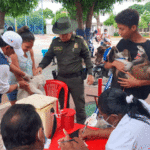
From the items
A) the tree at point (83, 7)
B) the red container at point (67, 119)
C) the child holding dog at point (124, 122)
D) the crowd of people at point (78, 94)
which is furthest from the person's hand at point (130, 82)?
the tree at point (83, 7)

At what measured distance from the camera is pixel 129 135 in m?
1.16

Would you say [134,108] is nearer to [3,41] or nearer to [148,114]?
[148,114]

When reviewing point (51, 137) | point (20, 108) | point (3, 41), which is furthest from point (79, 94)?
point (20, 108)

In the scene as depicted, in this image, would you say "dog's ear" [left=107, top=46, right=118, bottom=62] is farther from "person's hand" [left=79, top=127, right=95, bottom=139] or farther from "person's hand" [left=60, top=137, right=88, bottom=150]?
"person's hand" [left=60, top=137, right=88, bottom=150]

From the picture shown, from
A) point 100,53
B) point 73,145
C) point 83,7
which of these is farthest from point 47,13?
point 73,145

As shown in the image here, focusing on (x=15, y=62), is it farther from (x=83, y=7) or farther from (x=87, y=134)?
(x=83, y=7)

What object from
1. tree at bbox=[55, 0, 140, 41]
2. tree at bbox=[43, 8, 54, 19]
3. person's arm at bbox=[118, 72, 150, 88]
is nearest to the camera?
person's arm at bbox=[118, 72, 150, 88]

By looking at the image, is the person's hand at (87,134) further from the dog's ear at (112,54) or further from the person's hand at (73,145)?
the dog's ear at (112,54)

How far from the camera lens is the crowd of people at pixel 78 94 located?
0.97 meters

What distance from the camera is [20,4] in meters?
6.62

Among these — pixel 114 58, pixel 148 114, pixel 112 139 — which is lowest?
pixel 112 139

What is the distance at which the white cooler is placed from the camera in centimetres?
149

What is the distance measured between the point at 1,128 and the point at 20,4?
659cm

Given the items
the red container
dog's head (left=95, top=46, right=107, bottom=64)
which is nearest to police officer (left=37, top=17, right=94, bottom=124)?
the red container
